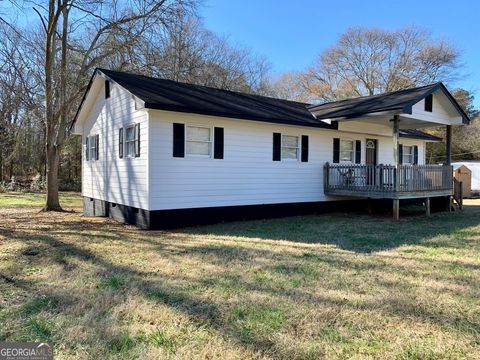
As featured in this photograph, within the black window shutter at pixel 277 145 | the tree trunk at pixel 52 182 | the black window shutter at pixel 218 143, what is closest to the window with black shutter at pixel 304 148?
the black window shutter at pixel 277 145

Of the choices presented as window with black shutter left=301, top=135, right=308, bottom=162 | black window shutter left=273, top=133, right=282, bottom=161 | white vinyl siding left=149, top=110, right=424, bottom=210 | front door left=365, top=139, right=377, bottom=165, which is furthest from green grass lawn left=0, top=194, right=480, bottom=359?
front door left=365, top=139, right=377, bottom=165

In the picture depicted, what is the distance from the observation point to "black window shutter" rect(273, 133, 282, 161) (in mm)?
12195

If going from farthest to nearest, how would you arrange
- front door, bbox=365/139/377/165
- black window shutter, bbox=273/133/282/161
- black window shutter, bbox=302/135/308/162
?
front door, bbox=365/139/377/165, black window shutter, bbox=302/135/308/162, black window shutter, bbox=273/133/282/161

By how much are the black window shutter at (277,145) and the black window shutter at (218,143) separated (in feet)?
6.71

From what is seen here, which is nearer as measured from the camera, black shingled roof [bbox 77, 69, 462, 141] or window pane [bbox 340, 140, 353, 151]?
black shingled roof [bbox 77, 69, 462, 141]

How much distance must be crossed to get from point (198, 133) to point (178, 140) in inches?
27.4

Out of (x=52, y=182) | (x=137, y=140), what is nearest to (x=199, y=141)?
(x=137, y=140)

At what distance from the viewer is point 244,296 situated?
4602mm

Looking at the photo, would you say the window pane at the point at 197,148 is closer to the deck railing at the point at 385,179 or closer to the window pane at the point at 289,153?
the window pane at the point at 289,153

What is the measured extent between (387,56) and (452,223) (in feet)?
86.4

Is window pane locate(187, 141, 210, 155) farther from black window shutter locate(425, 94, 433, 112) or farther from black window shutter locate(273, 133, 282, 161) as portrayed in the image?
black window shutter locate(425, 94, 433, 112)

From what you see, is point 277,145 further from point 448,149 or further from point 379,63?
point 379,63

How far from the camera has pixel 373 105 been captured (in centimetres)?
1255

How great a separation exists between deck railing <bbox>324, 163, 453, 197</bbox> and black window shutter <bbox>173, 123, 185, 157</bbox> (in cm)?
571
